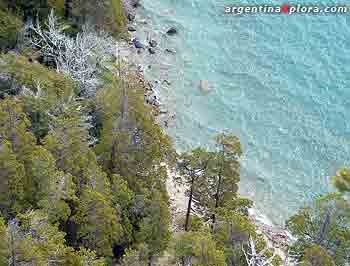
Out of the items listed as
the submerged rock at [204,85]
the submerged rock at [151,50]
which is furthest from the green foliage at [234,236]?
the submerged rock at [151,50]

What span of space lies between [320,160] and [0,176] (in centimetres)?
2724

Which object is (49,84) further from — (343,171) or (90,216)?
(343,171)

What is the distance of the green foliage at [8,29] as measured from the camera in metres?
41.9

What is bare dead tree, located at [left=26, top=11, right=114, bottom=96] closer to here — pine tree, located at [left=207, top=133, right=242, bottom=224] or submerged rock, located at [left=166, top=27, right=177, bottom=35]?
pine tree, located at [left=207, top=133, right=242, bottom=224]

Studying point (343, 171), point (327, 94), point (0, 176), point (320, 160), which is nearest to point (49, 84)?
point (0, 176)

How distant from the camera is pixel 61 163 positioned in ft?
98.9

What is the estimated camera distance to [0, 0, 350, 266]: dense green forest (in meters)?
27.1

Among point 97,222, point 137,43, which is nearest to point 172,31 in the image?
point 137,43

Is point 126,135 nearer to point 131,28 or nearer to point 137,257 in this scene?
point 137,257

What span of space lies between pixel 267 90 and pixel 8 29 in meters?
21.9

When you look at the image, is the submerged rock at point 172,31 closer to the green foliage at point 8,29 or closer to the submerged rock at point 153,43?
the submerged rock at point 153,43

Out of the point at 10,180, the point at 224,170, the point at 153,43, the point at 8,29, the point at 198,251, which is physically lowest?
the point at 198,251

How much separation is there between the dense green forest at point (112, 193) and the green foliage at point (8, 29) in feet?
19.7

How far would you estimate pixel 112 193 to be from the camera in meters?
30.7
